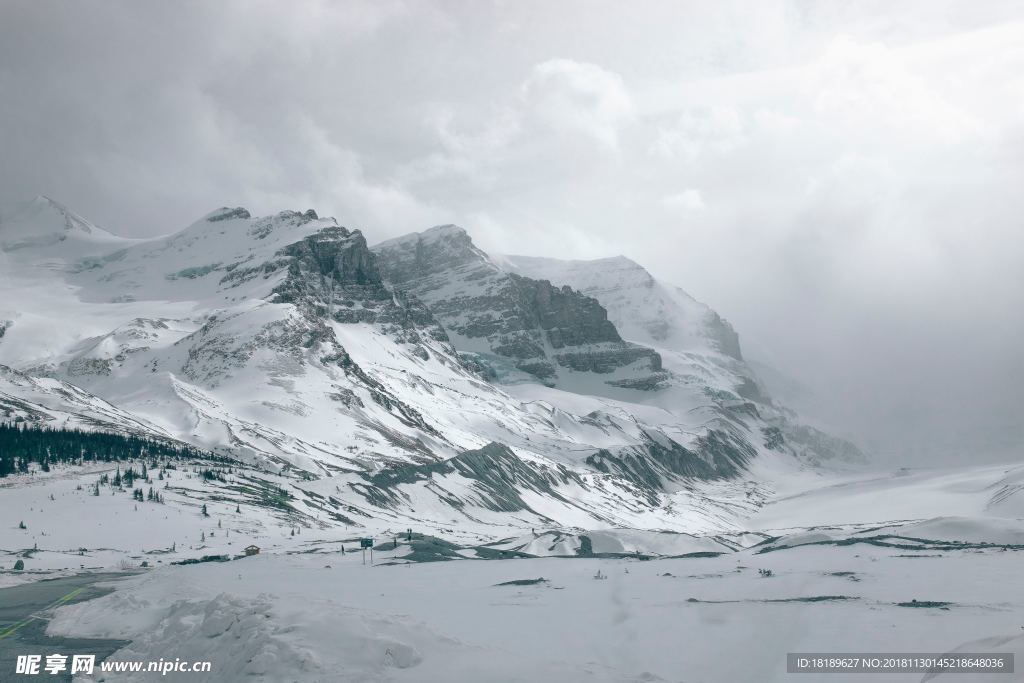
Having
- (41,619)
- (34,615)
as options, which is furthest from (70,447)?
(41,619)

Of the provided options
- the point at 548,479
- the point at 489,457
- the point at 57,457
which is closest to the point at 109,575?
the point at 57,457

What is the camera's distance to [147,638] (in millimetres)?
33188

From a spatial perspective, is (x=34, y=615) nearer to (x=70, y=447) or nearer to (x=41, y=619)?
(x=41, y=619)

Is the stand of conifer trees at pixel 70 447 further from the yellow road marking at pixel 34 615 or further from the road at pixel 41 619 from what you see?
the yellow road marking at pixel 34 615

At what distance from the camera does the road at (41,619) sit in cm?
3297

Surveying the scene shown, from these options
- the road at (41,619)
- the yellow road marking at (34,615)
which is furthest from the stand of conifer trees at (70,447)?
the yellow road marking at (34,615)

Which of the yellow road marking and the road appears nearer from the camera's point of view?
the road

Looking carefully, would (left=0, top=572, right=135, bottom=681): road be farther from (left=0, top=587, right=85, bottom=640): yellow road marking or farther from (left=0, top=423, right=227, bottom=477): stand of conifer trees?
(left=0, top=423, right=227, bottom=477): stand of conifer trees

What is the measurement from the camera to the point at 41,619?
4088 centimetres

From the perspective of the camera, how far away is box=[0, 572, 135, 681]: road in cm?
3297

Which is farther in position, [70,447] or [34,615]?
[70,447]

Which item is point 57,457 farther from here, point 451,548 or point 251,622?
point 251,622

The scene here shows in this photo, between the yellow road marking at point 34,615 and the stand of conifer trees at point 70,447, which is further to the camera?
the stand of conifer trees at point 70,447

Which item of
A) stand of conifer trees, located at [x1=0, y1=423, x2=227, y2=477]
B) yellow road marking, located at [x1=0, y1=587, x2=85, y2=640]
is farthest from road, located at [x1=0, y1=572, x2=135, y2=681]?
stand of conifer trees, located at [x1=0, y1=423, x2=227, y2=477]
